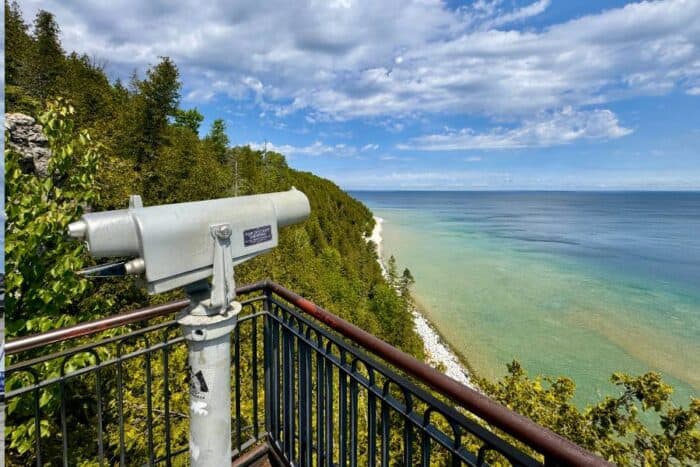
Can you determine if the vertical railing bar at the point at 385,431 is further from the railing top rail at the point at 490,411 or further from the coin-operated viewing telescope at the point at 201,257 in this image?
the coin-operated viewing telescope at the point at 201,257

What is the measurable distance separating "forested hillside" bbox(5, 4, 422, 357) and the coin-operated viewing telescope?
3.21 ft

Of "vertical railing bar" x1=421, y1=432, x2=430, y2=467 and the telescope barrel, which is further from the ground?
the telescope barrel

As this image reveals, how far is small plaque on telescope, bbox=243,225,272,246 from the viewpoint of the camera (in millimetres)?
1592

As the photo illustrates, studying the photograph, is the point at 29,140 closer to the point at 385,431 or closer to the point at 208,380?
the point at 208,380

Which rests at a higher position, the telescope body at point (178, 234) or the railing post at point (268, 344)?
the telescope body at point (178, 234)

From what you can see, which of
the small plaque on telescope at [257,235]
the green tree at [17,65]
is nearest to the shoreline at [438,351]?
the small plaque on telescope at [257,235]

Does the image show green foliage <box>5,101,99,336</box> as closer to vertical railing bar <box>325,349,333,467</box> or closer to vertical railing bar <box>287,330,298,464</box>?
vertical railing bar <box>287,330,298,464</box>

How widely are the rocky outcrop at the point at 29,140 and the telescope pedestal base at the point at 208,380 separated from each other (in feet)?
41.1

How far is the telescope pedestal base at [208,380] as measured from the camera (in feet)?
4.94

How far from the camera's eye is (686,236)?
63.8 meters

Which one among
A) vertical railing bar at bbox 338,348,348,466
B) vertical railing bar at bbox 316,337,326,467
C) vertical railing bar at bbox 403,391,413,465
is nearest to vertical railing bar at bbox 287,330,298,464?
vertical railing bar at bbox 316,337,326,467

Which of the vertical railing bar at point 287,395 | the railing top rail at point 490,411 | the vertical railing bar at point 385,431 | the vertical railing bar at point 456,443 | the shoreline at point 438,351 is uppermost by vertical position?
the railing top rail at point 490,411

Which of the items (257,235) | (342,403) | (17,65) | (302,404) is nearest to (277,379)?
(302,404)

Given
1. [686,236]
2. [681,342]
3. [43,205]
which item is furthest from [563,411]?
[686,236]
